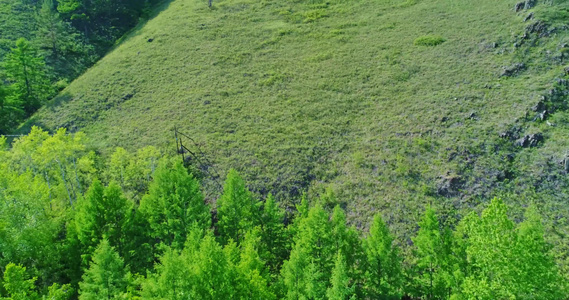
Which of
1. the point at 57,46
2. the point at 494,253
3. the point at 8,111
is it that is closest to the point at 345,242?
the point at 494,253

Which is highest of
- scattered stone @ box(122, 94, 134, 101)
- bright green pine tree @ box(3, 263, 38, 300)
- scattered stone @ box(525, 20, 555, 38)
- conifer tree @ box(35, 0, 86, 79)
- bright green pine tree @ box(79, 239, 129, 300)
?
conifer tree @ box(35, 0, 86, 79)

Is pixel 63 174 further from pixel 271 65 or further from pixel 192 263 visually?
pixel 271 65

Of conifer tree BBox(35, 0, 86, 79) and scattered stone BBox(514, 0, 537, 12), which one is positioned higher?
conifer tree BBox(35, 0, 86, 79)

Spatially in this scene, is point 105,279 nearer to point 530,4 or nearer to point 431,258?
point 431,258

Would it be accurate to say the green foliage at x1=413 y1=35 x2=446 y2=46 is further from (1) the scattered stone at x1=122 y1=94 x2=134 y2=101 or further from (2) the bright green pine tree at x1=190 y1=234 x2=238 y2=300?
(2) the bright green pine tree at x1=190 y1=234 x2=238 y2=300

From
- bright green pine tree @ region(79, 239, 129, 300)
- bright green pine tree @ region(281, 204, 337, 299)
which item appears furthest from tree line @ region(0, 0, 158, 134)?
bright green pine tree @ region(281, 204, 337, 299)
